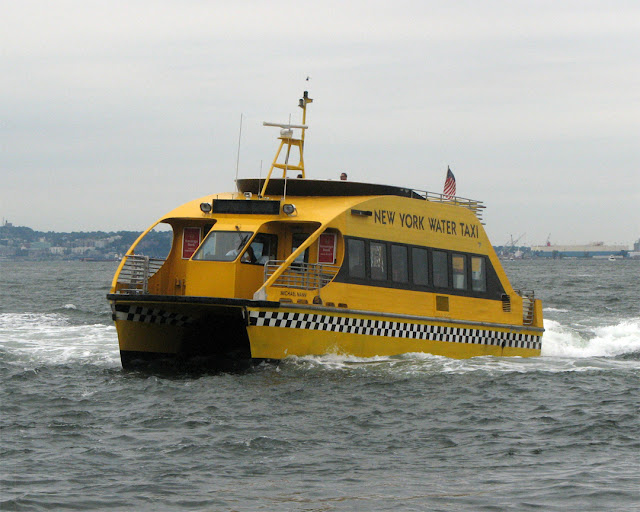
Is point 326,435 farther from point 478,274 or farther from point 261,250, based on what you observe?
point 478,274

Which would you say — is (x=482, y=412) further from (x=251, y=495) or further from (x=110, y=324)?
(x=110, y=324)

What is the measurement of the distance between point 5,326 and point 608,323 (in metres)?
17.9

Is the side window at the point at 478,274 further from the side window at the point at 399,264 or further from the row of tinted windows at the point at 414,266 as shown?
the side window at the point at 399,264

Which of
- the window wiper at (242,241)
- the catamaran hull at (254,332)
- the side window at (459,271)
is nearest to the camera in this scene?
the catamaran hull at (254,332)

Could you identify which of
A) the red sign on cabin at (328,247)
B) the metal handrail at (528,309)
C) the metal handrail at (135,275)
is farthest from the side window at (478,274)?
the metal handrail at (135,275)

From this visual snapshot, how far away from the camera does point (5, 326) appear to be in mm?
25078

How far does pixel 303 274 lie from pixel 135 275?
3114mm

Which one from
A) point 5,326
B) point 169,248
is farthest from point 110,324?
point 169,248

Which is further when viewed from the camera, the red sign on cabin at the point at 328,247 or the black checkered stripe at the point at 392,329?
the red sign on cabin at the point at 328,247

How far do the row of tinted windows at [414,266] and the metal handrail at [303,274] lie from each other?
0.41 metres

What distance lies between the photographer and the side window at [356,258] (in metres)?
17.0

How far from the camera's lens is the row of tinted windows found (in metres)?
17.2

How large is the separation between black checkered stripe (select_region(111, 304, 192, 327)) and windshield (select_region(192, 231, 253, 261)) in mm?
1056

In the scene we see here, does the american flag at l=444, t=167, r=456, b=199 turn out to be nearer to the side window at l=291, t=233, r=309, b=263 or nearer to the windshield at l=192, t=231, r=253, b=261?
the side window at l=291, t=233, r=309, b=263
